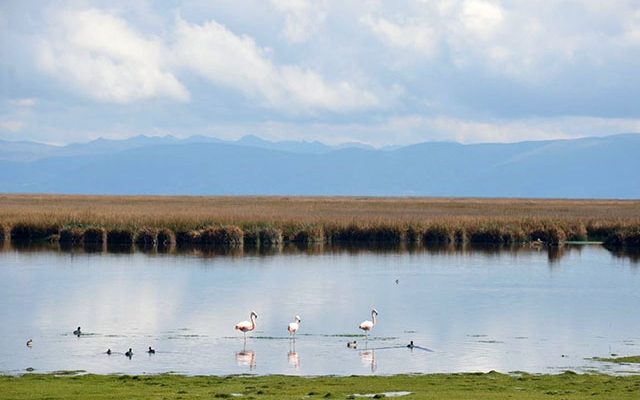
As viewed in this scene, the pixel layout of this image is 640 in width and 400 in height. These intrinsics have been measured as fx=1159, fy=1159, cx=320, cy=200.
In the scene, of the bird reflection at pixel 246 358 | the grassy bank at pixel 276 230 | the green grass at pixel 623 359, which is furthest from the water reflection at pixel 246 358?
the grassy bank at pixel 276 230

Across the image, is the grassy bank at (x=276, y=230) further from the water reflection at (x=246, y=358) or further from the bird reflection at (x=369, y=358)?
the bird reflection at (x=369, y=358)

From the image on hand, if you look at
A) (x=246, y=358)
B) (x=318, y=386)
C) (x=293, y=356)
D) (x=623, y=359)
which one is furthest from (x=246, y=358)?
(x=623, y=359)

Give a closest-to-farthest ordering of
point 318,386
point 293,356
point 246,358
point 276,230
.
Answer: point 318,386 < point 246,358 < point 293,356 < point 276,230

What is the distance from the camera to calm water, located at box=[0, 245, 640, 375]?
19234 mm

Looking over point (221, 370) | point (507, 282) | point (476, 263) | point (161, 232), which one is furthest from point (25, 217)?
point (221, 370)

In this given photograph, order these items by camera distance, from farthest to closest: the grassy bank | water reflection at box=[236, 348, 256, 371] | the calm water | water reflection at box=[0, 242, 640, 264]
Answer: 1. the grassy bank
2. water reflection at box=[0, 242, 640, 264]
3. the calm water
4. water reflection at box=[236, 348, 256, 371]

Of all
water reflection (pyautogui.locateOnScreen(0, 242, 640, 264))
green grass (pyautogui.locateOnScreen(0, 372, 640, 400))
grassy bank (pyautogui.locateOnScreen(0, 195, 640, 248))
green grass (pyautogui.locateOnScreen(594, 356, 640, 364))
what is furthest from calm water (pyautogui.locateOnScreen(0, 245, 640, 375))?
grassy bank (pyautogui.locateOnScreen(0, 195, 640, 248))

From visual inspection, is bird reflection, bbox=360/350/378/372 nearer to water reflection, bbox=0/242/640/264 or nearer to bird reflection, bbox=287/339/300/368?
bird reflection, bbox=287/339/300/368

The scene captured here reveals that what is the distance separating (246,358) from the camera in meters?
19.5

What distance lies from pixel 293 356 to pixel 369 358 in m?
1.30

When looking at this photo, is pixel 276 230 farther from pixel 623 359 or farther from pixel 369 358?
pixel 623 359

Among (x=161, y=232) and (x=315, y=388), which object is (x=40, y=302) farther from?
(x=161, y=232)

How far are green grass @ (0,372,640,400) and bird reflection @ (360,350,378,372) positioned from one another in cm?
174

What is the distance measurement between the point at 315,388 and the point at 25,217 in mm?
37267
